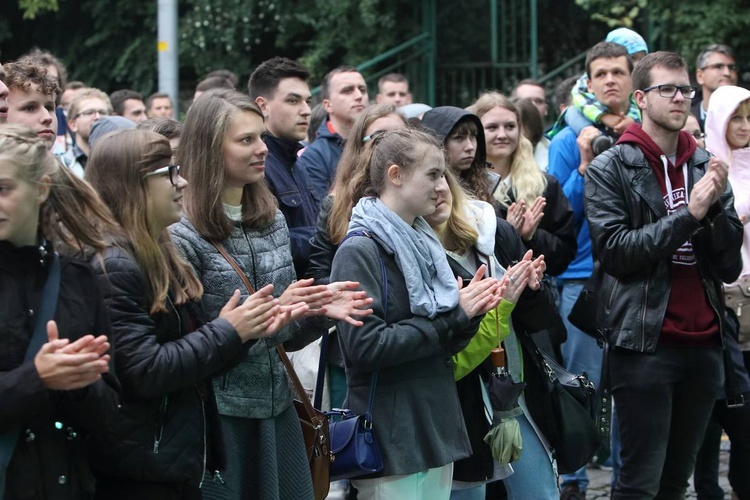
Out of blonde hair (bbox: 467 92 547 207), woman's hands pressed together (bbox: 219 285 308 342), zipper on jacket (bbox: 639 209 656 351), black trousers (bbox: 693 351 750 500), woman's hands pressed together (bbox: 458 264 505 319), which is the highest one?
blonde hair (bbox: 467 92 547 207)

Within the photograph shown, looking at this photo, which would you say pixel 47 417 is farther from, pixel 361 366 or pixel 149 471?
pixel 361 366

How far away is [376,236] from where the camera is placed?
14.4 ft

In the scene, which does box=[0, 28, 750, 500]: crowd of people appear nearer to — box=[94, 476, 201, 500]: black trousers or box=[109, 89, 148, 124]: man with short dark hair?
box=[94, 476, 201, 500]: black trousers

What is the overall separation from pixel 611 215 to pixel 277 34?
10.8 metres

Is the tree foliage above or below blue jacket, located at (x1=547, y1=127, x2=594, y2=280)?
above

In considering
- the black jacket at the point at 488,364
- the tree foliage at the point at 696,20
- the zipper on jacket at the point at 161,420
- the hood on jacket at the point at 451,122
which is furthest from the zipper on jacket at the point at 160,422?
the tree foliage at the point at 696,20

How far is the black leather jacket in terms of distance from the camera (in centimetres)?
507

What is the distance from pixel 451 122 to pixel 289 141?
875 millimetres

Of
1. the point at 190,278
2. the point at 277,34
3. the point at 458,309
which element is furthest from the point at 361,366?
the point at 277,34

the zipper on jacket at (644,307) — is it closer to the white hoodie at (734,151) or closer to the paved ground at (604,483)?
the white hoodie at (734,151)

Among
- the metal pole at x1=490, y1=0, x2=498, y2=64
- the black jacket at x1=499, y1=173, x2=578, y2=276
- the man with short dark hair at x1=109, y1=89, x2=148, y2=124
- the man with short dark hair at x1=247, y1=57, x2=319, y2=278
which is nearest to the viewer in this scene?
the man with short dark hair at x1=247, y1=57, x2=319, y2=278

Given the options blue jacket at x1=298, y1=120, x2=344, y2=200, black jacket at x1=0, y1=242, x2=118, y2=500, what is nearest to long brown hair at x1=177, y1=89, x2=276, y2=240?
black jacket at x1=0, y1=242, x2=118, y2=500

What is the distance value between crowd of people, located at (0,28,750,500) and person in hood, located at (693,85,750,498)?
1 centimetres

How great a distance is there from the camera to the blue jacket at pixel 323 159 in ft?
21.2
